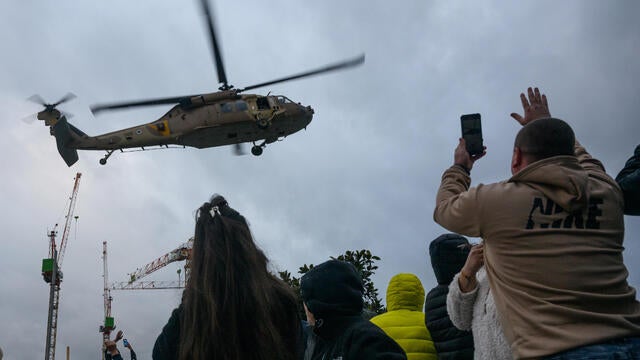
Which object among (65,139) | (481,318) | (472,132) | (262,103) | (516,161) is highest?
(65,139)

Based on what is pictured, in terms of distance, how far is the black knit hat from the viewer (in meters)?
3.38

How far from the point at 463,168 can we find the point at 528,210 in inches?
25.3

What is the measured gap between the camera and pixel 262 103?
22.6 meters

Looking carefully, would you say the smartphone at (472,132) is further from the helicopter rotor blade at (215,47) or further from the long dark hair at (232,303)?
the helicopter rotor blade at (215,47)

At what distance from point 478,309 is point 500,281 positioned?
1.58 feet

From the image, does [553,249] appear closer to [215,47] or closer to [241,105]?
[215,47]

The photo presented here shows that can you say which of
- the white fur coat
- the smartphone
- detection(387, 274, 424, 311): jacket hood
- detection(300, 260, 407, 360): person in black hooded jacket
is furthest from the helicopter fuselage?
the white fur coat

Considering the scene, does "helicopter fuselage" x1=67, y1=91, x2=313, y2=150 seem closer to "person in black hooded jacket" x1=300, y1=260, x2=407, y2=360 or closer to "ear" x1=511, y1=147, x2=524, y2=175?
"person in black hooded jacket" x1=300, y1=260, x2=407, y2=360

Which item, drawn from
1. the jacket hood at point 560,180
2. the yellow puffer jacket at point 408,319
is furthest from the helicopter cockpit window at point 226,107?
the jacket hood at point 560,180

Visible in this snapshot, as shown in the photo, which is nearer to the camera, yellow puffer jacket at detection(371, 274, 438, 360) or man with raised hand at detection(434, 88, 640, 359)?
man with raised hand at detection(434, 88, 640, 359)

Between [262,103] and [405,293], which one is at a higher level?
[262,103]

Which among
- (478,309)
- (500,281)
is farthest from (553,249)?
(478,309)

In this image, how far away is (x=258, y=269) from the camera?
3029 mm

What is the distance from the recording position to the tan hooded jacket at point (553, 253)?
2633 millimetres
